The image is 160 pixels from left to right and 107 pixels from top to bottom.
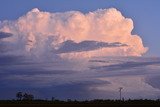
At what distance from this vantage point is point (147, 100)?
195250 mm

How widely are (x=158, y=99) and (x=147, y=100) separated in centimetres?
586

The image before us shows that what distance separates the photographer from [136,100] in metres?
195

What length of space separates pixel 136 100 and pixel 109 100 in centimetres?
1051

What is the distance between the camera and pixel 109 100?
19738 cm

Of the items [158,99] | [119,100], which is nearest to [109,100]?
[119,100]

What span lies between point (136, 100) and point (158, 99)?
890cm

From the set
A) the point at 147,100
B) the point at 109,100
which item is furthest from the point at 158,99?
the point at 109,100

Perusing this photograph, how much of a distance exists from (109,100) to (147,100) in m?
14.6

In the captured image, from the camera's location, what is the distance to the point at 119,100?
7564 inches

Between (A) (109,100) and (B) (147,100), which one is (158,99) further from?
(A) (109,100)

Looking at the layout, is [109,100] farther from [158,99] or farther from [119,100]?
[158,99]

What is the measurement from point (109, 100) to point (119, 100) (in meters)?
6.32

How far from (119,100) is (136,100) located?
728 cm

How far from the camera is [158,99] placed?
190625 millimetres
